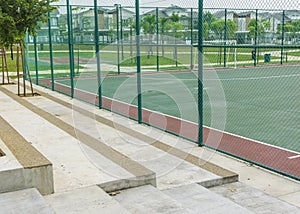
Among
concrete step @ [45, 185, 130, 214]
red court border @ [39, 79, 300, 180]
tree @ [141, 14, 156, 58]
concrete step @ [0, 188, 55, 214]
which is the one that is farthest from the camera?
tree @ [141, 14, 156, 58]

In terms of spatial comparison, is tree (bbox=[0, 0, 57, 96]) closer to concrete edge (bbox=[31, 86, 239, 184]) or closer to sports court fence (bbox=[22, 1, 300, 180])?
sports court fence (bbox=[22, 1, 300, 180])

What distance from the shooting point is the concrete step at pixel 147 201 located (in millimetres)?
4496

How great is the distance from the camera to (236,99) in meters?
13.5

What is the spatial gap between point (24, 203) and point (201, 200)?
199 centimetres

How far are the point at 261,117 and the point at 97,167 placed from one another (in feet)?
19.1

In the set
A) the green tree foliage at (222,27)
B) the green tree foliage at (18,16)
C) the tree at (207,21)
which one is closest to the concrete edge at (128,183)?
the tree at (207,21)

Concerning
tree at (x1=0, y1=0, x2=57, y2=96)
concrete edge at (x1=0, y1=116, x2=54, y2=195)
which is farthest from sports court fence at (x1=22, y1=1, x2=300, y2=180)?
concrete edge at (x1=0, y1=116, x2=54, y2=195)

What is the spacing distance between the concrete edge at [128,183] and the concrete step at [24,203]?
814mm

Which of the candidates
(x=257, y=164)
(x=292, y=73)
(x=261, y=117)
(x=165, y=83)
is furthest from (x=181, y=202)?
(x=292, y=73)

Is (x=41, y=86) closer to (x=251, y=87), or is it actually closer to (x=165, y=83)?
(x=165, y=83)

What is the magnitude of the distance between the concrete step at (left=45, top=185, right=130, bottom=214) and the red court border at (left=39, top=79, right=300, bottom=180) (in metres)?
2.71

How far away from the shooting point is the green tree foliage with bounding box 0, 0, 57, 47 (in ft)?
39.3

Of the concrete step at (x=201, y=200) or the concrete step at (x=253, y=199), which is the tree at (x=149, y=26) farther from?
the concrete step at (x=201, y=200)

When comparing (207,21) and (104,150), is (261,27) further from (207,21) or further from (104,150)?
(104,150)
